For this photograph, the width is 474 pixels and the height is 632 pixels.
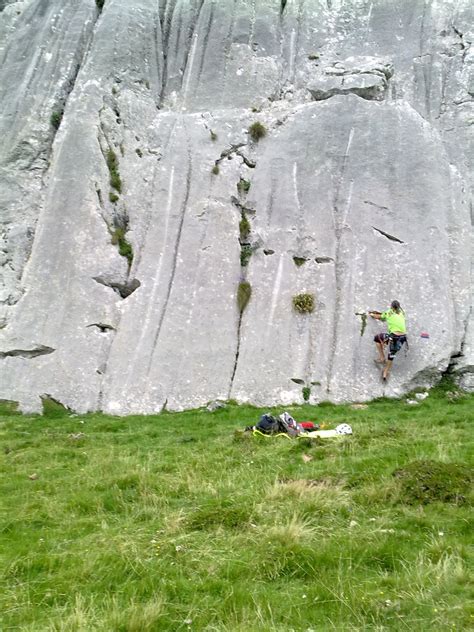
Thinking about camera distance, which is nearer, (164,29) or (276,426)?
(276,426)

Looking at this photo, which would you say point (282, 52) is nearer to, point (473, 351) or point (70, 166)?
point (70, 166)

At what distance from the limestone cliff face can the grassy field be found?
333 inches

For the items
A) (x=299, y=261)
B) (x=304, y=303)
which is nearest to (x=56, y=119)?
(x=299, y=261)

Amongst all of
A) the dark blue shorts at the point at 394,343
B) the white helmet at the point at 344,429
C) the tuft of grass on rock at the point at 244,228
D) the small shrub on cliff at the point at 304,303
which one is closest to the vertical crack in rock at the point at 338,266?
the small shrub on cliff at the point at 304,303

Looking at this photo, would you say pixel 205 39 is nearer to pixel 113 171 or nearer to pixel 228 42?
pixel 228 42

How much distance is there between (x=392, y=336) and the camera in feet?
72.1

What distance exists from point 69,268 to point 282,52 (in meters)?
18.8

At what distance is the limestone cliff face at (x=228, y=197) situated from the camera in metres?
23.0

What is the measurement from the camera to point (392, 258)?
81.8ft

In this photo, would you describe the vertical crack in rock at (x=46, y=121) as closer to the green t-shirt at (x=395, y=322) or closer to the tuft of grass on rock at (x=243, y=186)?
the tuft of grass on rock at (x=243, y=186)

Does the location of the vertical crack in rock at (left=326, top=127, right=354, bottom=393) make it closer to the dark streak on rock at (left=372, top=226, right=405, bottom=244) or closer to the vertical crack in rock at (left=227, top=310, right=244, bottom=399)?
the dark streak on rock at (left=372, top=226, right=405, bottom=244)

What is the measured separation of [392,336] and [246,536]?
49.8ft

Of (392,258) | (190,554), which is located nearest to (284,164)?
(392,258)

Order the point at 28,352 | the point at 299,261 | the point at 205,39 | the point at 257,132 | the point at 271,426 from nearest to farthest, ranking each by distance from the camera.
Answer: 1. the point at 271,426
2. the point at 28,352
3. the point at 299,261
4. the point at 257,132
5. the point at 205,39
